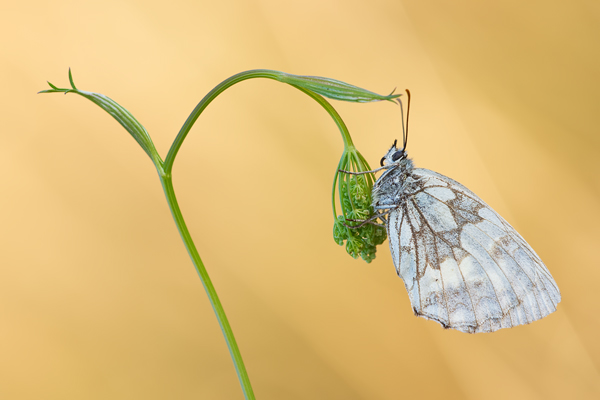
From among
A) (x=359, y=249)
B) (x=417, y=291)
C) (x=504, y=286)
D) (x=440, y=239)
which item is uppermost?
(x=359, y=249)

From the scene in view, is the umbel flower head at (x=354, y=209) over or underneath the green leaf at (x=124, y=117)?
underneath

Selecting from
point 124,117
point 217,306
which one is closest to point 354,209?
point 217,306

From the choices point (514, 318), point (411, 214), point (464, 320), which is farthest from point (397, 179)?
→ point (514, 318)

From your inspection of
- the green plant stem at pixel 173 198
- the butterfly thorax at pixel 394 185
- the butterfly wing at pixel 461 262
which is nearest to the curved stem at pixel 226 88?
the green plant stem at pixel 173 198

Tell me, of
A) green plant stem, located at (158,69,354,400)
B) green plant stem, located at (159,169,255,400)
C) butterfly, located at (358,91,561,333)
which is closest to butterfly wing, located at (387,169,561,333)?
butterfly, located at (358,91,561,333)

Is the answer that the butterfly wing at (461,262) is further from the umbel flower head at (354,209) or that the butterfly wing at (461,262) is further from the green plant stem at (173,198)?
the green plant stem at (173,198)

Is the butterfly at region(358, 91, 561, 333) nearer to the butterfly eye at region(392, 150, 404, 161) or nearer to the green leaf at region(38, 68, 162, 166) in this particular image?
the butterfly eye at region(392, 150, 404, 161)

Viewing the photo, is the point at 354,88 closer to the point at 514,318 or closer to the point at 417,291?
the point at 417,291

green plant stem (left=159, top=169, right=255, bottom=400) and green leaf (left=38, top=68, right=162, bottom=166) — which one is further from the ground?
green leaf (left=38, top=68, right=162, bottom=166)
